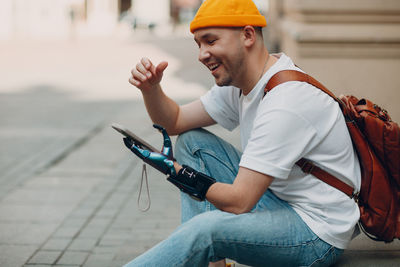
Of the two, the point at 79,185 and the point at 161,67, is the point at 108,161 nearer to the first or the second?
the point at 79,185

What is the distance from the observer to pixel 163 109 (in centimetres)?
300

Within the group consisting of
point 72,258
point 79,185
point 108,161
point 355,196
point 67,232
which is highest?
point 355,196

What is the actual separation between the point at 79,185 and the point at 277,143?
3.28 m

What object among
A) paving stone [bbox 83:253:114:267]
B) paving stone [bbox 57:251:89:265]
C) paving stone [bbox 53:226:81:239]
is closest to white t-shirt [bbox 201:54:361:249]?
paving stone [bbox 83:253:114:267]

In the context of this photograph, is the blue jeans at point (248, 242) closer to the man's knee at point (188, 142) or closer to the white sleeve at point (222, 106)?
the man's knee at point (188, 142)

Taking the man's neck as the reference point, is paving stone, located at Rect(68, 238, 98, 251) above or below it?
below

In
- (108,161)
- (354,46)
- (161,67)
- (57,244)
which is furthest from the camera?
(108,161)

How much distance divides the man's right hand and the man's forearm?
137 mm

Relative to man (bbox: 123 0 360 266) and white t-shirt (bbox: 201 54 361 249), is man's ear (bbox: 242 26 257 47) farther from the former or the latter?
white t-shirt (bbox: 201 54 361 249)

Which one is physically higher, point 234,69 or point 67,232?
point 234,69

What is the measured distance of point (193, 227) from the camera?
7.37ft

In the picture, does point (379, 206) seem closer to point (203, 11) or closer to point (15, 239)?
point (203, 11)

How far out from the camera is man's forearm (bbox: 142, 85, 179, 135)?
9.67 ft

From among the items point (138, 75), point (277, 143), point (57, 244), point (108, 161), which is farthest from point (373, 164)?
point (108, 161)
